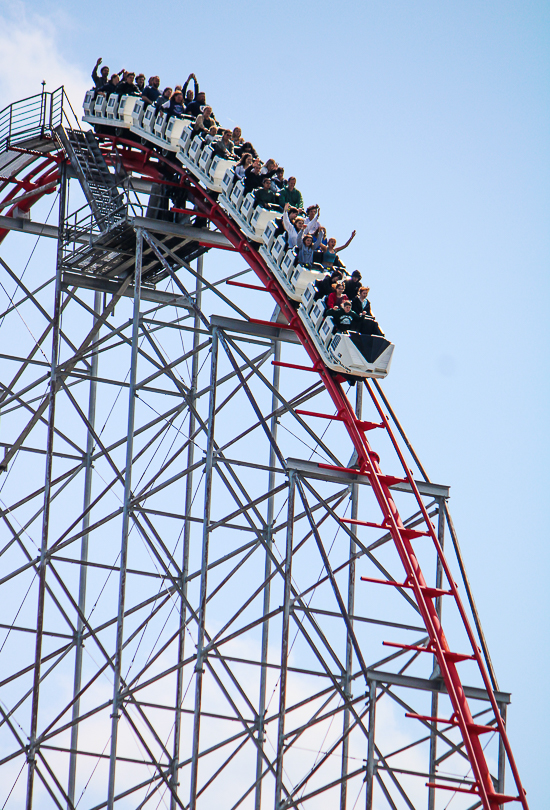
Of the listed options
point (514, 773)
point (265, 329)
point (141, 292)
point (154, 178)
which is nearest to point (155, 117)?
point (154, 178)

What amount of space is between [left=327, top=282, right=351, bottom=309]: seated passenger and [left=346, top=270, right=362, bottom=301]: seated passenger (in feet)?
0.63

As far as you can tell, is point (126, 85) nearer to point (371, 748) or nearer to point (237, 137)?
point (237, 137)

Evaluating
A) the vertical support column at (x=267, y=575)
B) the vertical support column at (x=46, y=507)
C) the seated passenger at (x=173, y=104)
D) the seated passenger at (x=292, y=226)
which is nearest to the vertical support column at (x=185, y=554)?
the vertical support column at (x=267, y=575)

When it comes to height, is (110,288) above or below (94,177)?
below

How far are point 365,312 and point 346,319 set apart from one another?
18.1 inches

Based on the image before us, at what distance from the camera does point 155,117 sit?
2588 centimetres

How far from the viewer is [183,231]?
82.5ft

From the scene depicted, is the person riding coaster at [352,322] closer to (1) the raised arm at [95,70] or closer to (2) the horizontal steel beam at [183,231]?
(2) the horizontal steel beam at [183,231]

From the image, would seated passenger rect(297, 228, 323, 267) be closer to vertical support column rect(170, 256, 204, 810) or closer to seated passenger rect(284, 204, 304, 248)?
seated passenger rect(284, 204, 304, 248)

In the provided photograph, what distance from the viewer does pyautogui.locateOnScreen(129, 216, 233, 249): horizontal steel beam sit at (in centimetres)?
2465

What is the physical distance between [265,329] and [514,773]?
701 cm

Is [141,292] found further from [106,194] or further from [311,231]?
[311,231]

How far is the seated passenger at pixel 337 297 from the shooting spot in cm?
2230

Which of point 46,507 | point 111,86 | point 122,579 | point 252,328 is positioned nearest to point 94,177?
point 111,86
